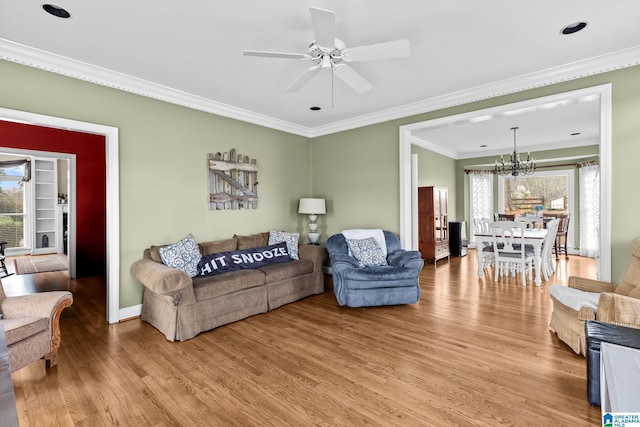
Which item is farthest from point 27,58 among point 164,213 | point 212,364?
point 212,364

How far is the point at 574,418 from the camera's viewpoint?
186cm

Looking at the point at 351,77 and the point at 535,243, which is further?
the point at 535,243

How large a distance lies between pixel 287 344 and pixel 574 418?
206 cm

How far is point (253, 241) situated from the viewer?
454cm

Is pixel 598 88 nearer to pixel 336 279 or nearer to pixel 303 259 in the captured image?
pixel 336 279

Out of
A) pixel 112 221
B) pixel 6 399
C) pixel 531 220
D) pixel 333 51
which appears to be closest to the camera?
pixel 6 399

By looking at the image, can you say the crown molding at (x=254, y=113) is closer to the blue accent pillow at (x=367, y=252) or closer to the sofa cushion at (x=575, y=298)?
the blue accent pillow at (x=367, y=252)

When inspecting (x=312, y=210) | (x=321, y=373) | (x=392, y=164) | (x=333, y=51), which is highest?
(x=333, y=51)

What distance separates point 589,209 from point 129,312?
365 inches

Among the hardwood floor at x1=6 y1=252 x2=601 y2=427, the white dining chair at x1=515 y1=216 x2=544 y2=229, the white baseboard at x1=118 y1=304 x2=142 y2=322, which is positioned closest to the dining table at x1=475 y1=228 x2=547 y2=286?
the white dining chair at x1=515 y1=216 x2=544 y2=229

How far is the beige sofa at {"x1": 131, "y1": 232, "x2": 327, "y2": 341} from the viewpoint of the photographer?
2990mm

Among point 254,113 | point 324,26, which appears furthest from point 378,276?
point 254,113

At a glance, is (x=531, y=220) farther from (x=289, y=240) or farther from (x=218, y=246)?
(x=218, y=246)

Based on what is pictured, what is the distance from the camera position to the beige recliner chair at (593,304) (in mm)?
2244
